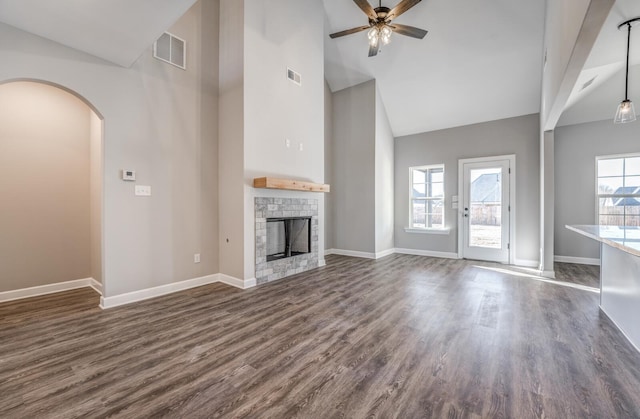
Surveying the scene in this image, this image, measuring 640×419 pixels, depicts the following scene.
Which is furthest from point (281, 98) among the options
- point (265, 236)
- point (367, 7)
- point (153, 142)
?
point (265, 236)

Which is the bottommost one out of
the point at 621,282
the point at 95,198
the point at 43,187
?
the point at 621,282

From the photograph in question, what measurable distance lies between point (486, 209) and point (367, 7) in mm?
4456

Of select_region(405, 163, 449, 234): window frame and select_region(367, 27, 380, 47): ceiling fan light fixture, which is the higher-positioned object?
select_region(367, 27, 380, 47): ceiling fan light fixture

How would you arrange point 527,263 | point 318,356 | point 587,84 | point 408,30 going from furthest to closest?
point 527,263 → point 587,84 → point 408,30 → point 318,356

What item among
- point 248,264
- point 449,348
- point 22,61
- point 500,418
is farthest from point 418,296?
point 22,61

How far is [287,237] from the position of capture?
15.6ft

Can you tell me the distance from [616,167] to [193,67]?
757 centimetres

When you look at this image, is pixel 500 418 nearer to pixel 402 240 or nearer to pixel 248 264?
pixel 248 264

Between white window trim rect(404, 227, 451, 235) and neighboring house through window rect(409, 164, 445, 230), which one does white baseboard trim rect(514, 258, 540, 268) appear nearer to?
white window trim rect(404, 227, 451, 235)

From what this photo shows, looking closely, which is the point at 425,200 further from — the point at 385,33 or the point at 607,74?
the point at 385,33

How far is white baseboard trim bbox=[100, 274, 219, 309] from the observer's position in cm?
318

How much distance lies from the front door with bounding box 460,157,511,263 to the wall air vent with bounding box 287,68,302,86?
152 inches

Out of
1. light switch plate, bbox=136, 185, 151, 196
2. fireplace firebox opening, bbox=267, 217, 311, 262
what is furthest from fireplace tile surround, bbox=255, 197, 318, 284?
light switch plate, bbox=136, 185, 151, 196

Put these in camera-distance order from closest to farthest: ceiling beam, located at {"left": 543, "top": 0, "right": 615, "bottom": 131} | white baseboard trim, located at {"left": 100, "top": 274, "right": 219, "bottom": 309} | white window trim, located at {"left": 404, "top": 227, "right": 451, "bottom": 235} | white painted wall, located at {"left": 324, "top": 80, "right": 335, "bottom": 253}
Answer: ceiling beam, located at {"left": 543, "top": 0, "right": 615, "bottom": 131} → white baseboard trim, located at {"left": 100, "top": 274, "right": 219, "bottom": 309} → white window trim, located at {"left": 404, "top": 227, "right": 451, "bottom": 235} → white painted wall, located at {"left": 324, "top": 80, "right": 335, "bottom": 253}
